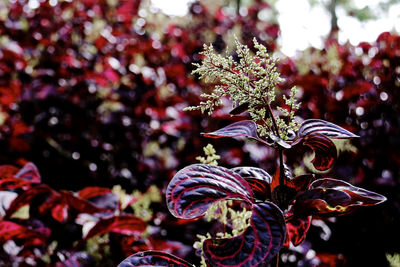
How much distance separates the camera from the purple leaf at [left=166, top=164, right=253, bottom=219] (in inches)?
22.4

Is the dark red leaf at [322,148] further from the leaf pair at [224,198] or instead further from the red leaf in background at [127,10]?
the red leaf in background at [127,10]

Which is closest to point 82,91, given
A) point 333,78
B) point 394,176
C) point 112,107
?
point 112,107

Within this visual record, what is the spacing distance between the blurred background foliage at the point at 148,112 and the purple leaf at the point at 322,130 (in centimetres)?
59

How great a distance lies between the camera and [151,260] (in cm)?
63

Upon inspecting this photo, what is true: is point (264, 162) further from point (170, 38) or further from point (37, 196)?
point (170, 38)

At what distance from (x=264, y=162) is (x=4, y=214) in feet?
3.21

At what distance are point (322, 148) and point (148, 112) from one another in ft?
5.35

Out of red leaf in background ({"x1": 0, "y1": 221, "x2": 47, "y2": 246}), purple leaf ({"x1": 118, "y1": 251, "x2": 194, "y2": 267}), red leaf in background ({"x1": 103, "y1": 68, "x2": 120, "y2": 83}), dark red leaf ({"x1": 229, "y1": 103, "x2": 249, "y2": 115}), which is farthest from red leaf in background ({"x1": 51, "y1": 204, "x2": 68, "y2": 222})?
red leaf in background ({"x1": 103, "y1": 68, "x2": 120, "y2": 83})


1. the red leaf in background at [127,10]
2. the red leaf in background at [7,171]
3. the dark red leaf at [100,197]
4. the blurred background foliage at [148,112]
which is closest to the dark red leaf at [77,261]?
the blurred background foliage at [148,112]

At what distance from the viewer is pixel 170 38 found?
2.91 meters

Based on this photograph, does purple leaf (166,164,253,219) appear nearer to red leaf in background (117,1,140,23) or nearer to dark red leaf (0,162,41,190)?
dark red leaf (0,162,41,190)

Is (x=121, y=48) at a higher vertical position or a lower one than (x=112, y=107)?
higher

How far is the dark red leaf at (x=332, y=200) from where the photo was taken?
59 centimetres

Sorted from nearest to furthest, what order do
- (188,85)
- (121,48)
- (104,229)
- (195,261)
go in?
(104,229) → (195,261) → (188,85) → (121,48)
